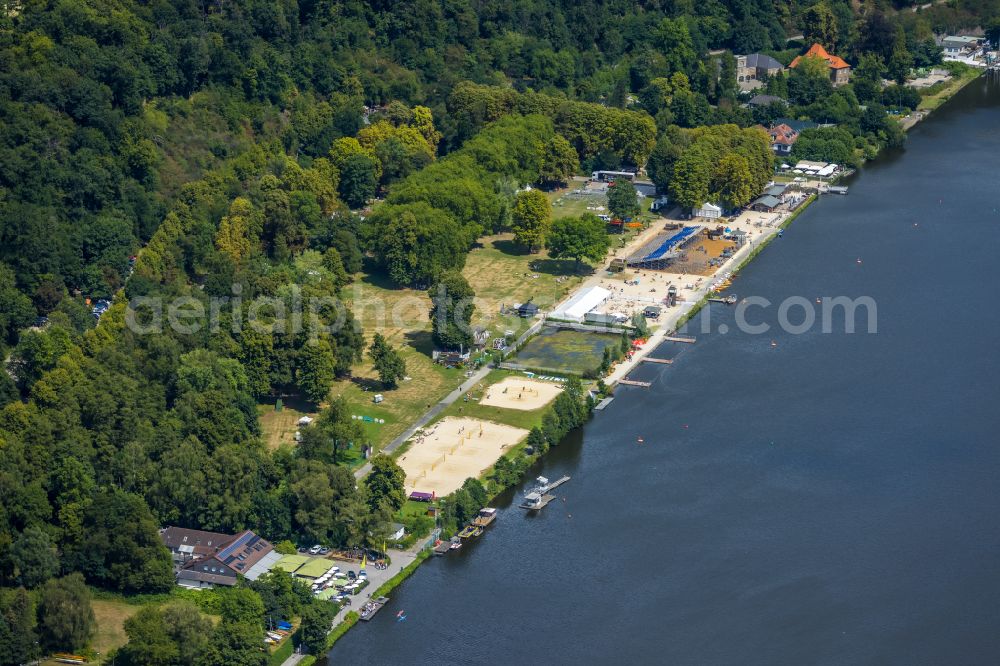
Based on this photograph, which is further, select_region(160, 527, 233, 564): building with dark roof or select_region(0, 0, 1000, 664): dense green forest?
select_region(0, 0, 1000, 664): dense green forest

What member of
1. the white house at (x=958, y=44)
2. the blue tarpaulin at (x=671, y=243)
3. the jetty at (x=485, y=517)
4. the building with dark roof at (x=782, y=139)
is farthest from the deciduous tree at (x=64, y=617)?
the white house at (x=958, y=44)

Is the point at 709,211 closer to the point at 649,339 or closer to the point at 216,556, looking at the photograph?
the point at 649,339

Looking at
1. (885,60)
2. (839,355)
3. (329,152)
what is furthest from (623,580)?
(885,60)

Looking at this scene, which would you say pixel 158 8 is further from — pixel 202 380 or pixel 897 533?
pixel 897 533

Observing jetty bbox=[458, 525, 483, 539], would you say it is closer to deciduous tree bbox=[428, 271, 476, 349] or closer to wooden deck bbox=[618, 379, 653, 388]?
wooden deck bbox=[618, 379, 653, 388]

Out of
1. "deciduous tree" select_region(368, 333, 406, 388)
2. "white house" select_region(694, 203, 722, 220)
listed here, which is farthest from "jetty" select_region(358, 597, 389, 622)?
"white house" select_region(694, 203, 722, 220)

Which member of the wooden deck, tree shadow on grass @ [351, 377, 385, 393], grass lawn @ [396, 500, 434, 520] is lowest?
grass lawn @ [396, 500, 434, 520]

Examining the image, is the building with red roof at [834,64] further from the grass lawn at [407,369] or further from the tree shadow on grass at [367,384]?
the tree shadow on grass at [367,384]

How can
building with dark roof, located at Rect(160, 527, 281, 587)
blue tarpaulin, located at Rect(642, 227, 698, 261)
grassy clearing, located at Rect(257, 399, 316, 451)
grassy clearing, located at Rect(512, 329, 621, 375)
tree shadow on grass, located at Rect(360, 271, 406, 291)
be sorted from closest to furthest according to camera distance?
building with dark roof, located at Rect(160, 527, 281, 587) → grassy clearing, located at Rect(257, 399, 316, 451) → grassy clearing, located at Rect(512, 329, 621, 375) → tree shadow on grass, located at Rect(360, 271, 406, 291) → blue tarpaulin, located at Rect(642, 227, 698, 261)
